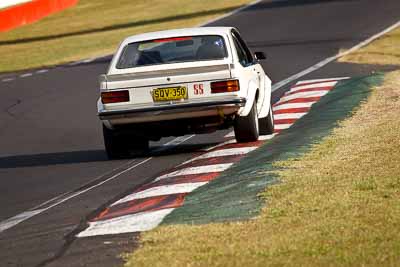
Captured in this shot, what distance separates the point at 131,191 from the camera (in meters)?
11.9

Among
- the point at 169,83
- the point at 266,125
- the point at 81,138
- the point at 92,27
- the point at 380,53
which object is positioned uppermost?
the point at 169,83

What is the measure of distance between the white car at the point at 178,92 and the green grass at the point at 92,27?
56.9 ft

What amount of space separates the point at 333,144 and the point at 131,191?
2.24 m

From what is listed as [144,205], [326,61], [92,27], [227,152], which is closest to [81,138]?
[227,152]

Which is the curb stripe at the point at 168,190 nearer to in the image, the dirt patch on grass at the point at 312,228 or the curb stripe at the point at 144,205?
the curb stripe at the point at 144,205

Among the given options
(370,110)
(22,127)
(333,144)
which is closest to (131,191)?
(333,144)

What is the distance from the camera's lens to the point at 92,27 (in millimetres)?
43406

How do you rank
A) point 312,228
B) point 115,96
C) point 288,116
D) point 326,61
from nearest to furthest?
1. point 312,228
2. point 115,96
3. point 288,116
4. point 326,61

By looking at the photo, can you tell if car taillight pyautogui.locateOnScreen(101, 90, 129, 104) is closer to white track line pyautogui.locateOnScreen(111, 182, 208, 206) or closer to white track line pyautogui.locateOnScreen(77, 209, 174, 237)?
white track line pyautogui.locateOnScreen(111, 182, 208, 206)

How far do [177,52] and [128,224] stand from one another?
6.21 m

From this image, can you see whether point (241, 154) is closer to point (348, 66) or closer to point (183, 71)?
point (183, 71)

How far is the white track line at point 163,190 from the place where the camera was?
11.2 meters

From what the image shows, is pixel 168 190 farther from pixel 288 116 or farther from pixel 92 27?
pixel 92 27

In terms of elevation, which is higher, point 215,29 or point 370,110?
point 215,29
